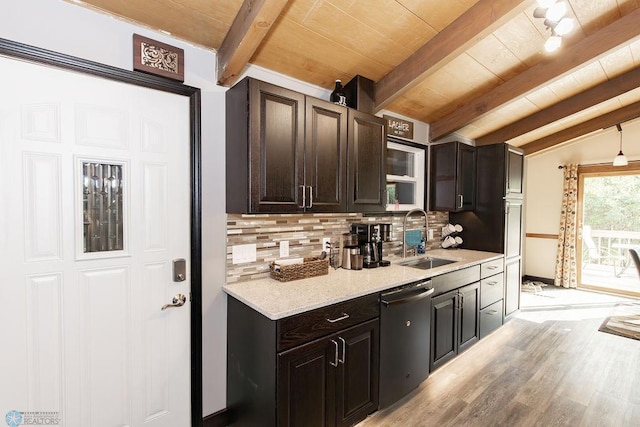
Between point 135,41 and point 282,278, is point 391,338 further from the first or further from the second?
point 135,41

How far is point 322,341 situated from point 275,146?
46.4 inches

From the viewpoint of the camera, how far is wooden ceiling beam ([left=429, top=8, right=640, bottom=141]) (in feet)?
7.48

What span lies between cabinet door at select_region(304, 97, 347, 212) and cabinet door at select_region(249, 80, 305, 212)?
7 cm

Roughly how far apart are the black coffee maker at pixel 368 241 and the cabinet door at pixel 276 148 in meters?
0.80

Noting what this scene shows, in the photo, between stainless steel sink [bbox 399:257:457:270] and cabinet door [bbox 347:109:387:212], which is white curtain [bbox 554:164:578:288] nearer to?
stainless steel sink [bbox 399:257:457:270]

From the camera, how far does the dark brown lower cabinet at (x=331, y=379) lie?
159 centimetres

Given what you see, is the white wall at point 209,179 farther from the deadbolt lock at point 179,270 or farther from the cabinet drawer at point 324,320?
the cabinet drawer at point 324,320

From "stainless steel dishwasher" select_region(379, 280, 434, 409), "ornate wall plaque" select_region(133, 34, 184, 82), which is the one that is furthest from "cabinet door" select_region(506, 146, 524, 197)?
"ornate wall plaque" select_region(133, 34, 184, 82)

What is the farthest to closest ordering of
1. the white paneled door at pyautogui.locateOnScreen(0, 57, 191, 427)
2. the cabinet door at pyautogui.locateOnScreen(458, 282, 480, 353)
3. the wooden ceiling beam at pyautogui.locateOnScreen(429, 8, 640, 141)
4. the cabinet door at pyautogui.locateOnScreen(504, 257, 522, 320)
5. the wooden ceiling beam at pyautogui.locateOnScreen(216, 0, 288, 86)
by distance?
the cabinet door at pyautogui.locateOnScreen(504, 257, 522, 320) → the cabinet door at pyautogui.locateOnScreen(458, 282, 480, 353) → the wooden ceiling beam at pyautogui.locateOnScreen(429, 8, 640, 141) → the wooden ceiling beam at pyautogui.locateOnScreen(216, 0, 288, 86) → the white paneled door at pyautogui.locateOnScreen(0, 57, 191, 427)

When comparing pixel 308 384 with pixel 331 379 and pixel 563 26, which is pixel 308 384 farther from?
pixel 563 26

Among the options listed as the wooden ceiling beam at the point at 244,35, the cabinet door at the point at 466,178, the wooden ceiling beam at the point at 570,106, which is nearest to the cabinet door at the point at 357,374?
the wooden ceiling beam at the point at 244,35

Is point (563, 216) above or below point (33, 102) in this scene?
below

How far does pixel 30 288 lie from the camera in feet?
4.69

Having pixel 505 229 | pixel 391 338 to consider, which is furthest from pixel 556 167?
pixel 391 338
